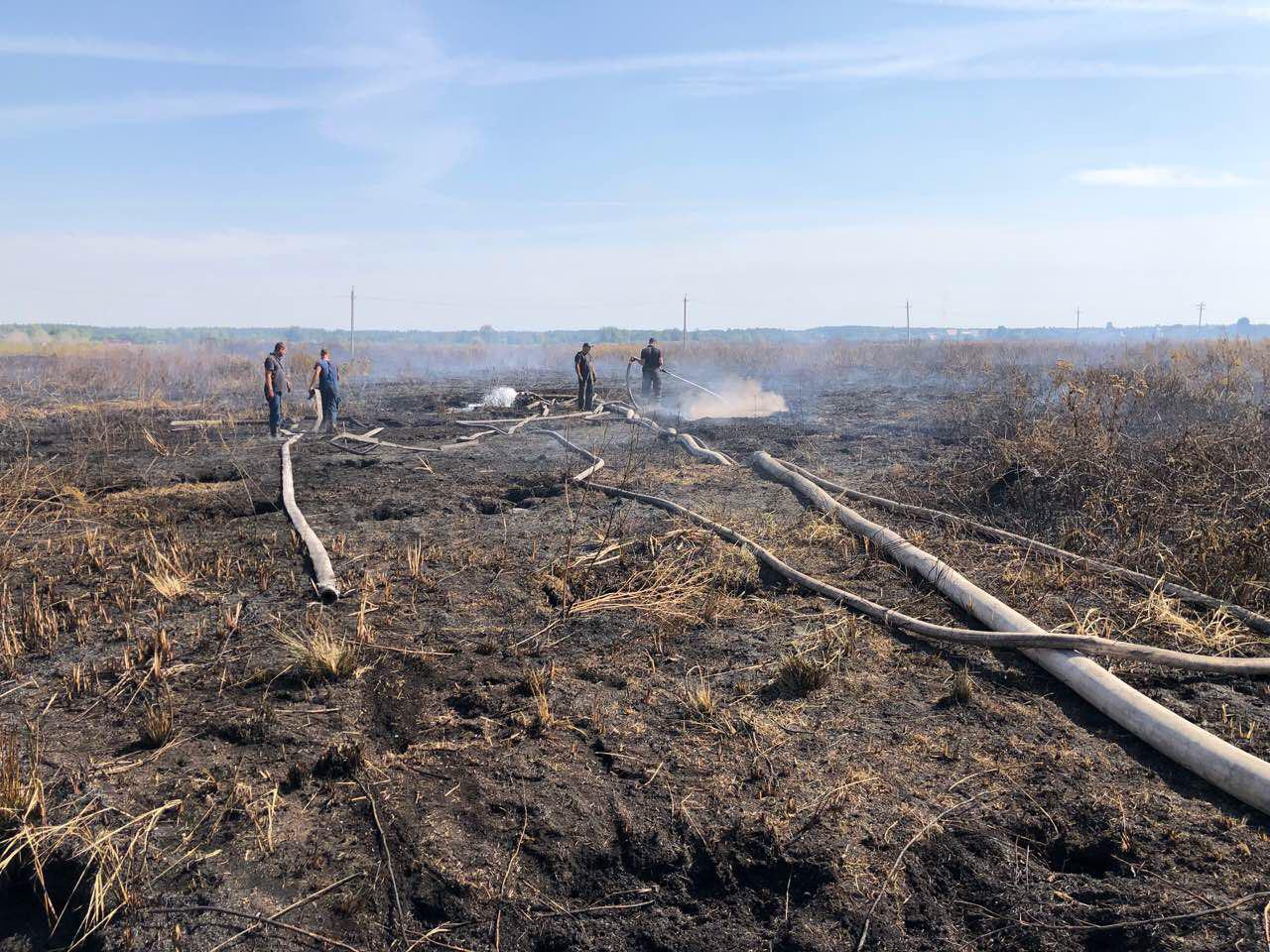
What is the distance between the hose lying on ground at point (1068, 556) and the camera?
545 centimetres

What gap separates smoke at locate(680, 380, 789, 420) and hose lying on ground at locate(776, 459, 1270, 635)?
9542 mm

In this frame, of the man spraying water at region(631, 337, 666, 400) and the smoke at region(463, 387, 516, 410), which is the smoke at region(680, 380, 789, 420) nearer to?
the man spraying water at region(631, 337, 666, 400)

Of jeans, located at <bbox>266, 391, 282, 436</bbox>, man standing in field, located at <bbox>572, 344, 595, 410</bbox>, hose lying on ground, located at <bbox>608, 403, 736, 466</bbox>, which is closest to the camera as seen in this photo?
hose lying on ground, located at <bbox>608, 403, 736, 466</bbox>

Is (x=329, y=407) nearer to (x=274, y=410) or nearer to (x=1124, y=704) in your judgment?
(x=274, y=410)

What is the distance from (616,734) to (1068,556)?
435 centimetres

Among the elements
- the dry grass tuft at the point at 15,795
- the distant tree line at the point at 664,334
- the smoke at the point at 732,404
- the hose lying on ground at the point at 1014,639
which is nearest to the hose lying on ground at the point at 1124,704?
the hose lying on ground at the point at 1014,639

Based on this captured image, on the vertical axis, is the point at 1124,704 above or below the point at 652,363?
below

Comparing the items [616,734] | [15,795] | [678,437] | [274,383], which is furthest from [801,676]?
[274,383]

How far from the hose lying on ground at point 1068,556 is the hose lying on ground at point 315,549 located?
18.0 feet

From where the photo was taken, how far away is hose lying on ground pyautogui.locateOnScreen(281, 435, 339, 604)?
6.09 metres

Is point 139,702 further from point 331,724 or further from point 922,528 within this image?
point 922,528

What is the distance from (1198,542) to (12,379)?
37.0m

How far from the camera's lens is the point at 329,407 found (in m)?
15.7

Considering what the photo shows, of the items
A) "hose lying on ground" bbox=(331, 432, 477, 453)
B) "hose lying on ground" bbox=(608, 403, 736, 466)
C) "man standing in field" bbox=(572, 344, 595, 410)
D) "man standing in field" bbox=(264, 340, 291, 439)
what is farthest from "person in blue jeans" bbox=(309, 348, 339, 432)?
"hose lying on ground" bbox=(608, 403, 736, 466)
